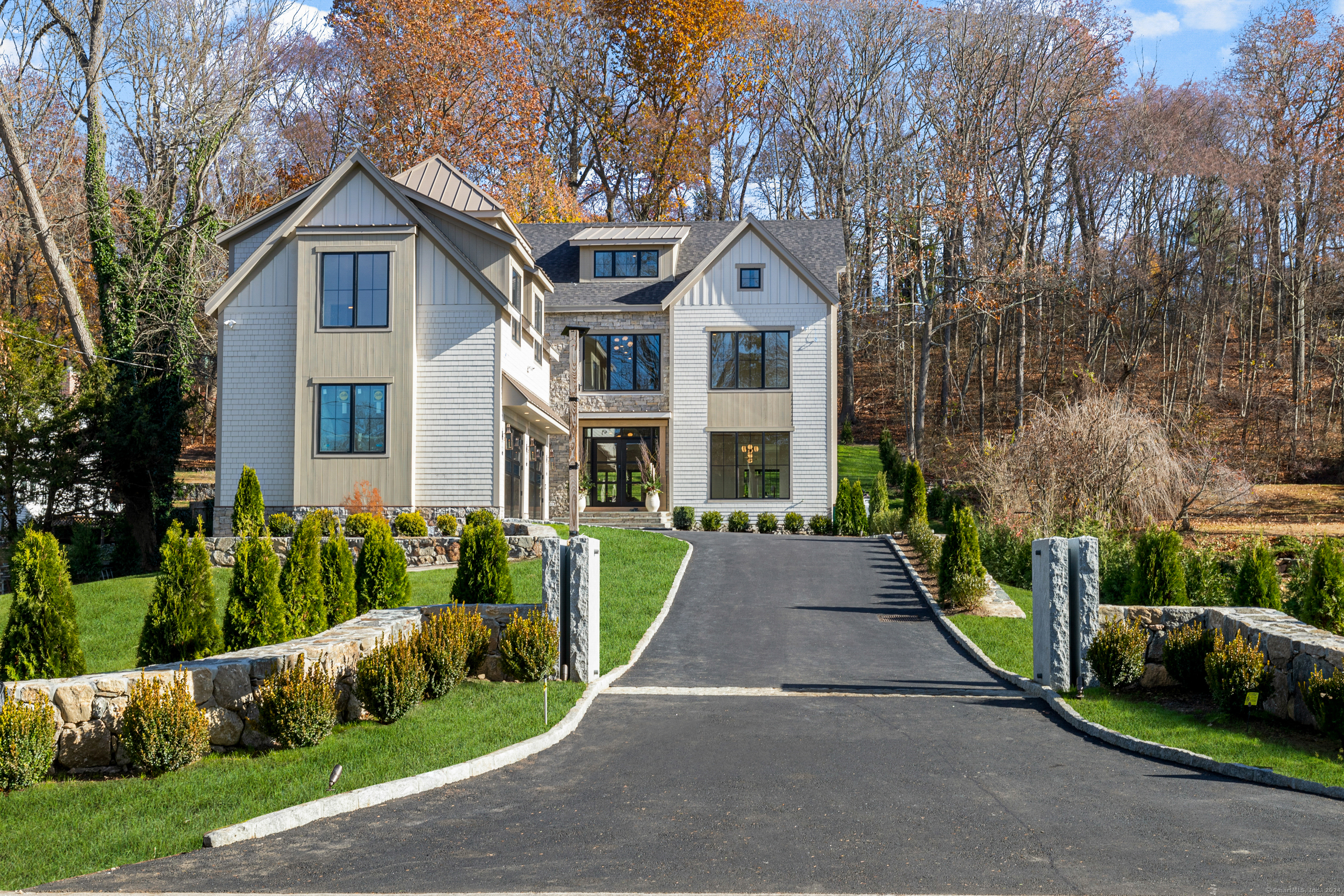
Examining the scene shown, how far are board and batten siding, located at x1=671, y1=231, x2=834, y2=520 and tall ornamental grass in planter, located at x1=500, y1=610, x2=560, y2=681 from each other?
680 inches

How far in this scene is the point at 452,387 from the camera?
862 inches

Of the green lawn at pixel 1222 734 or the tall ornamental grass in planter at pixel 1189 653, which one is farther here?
the tall ornamental grass in planter at pixel 1189 653

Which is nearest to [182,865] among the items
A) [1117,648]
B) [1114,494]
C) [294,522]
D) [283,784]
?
[283,784]

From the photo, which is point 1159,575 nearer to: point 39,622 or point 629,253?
point 39,622

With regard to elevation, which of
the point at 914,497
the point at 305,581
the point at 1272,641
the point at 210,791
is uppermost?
the point at 914,497

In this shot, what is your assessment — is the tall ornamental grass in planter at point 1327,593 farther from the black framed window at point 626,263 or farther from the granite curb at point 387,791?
the black framed window at point 626,263

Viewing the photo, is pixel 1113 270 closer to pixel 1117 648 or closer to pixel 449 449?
pixel 449 449

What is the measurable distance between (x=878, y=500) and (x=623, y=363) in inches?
326

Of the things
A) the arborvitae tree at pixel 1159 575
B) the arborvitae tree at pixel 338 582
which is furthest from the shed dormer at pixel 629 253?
the arborvitae tree at pixel 338 582

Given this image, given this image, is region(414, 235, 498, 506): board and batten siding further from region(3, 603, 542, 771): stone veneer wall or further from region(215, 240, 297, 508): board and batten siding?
region(3, 603, 542, 771): stone veneer wall

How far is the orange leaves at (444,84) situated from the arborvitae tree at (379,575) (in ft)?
80.4

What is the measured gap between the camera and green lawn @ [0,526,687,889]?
6043 mm

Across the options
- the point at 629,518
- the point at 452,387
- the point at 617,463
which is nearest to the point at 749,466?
the point at 629,518

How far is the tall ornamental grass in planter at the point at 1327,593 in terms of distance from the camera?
12.2 m
